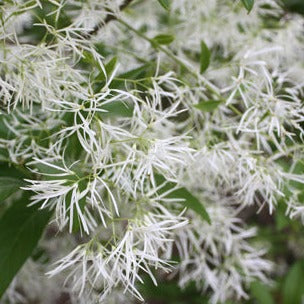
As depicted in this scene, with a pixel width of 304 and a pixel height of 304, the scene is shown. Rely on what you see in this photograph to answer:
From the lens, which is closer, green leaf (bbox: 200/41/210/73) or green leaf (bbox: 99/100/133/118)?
green leaf (bbox: 99/100/133/118)

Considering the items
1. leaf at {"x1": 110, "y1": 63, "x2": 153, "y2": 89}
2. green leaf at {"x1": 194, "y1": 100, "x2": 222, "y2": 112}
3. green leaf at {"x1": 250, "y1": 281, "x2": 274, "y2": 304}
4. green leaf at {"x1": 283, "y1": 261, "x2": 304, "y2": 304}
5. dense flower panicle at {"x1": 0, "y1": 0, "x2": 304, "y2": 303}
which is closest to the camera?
dense flower panicle at {"x1": 0, "y1": 0, "x2": 304, "y2": 303}

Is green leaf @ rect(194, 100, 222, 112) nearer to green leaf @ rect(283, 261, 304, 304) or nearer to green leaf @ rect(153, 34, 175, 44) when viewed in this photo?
green leaf @ rect(153, 34, 175, 44)

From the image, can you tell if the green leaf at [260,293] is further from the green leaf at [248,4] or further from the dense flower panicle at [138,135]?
the green leaf at [248,4]

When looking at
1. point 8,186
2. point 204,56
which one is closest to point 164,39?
point 204,56

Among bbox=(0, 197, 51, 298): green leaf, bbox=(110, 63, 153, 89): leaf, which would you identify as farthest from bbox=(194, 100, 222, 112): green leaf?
bbox=(0, 197, 51, 298): green leaf

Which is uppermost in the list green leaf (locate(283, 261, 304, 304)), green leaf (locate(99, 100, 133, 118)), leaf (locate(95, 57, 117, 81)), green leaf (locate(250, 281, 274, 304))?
leaf (locate(95, 57, 117, 81))

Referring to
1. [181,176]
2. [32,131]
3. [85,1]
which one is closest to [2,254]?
[32,131]
